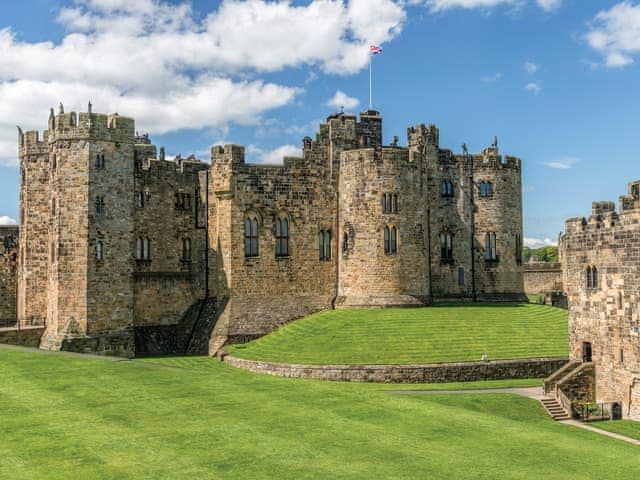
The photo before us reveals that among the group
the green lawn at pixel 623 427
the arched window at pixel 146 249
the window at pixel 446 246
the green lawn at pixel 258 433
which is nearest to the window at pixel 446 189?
the window at pixel 446 246

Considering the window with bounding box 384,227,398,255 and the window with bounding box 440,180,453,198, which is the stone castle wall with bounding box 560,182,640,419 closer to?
the window with bounding box 384,227,398,255

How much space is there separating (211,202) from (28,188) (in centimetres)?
1113

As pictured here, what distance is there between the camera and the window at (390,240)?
151 ft

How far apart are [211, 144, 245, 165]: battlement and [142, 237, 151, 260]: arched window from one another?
6457 mm

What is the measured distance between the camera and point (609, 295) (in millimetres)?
32938

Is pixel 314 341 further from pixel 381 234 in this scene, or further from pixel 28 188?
pixel 28 188

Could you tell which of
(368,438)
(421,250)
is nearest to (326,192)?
(421,250)

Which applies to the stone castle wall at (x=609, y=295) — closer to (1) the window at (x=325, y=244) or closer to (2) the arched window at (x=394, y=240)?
(2) the arched window at (x=394, y=240)

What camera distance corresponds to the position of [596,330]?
33875 mm

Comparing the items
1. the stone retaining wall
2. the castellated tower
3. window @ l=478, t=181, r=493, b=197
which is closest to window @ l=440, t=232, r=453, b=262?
window @ l=478, t=181, r=493, b=197

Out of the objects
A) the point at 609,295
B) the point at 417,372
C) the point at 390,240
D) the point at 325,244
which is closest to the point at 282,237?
the point at 325,244

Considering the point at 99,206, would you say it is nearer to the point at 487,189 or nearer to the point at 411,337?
the point at 411,337

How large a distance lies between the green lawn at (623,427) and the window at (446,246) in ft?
77.5

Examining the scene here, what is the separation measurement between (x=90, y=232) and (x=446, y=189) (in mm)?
25476
